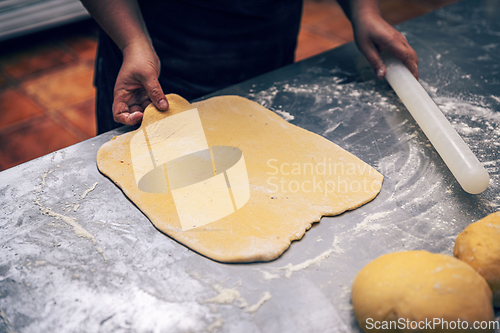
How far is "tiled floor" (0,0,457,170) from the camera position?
2.55m

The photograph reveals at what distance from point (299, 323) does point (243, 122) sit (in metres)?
0.69

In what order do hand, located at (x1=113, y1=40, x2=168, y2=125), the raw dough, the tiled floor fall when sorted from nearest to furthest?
1. the raw dough
2. hand, located at (x1=113, y1=40, x2=168, y2=125)
3. the tiled floor

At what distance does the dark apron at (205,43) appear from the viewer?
4.42 ft

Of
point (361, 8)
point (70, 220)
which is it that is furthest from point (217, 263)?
point (361, 8)

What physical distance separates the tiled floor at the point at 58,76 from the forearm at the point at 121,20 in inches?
59.9

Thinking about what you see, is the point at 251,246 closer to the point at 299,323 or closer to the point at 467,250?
the point at 299,323

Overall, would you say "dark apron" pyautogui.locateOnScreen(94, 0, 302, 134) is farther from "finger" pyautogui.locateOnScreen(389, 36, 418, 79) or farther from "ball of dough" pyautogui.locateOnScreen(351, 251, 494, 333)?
"ball of dough" pyautogui.locateOnScreen(351, 251, 494, 333)

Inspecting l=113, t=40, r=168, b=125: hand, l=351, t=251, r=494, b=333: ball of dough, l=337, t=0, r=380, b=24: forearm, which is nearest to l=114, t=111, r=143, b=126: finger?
l=113, t=40, r=168, b=125: hand

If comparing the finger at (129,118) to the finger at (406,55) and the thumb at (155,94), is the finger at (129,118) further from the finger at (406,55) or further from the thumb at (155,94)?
the finger at (406,55)

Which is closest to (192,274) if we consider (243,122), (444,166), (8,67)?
(243,122)

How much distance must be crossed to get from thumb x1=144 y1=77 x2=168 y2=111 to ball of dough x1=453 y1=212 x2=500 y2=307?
914 mm

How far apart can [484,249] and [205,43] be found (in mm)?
1182

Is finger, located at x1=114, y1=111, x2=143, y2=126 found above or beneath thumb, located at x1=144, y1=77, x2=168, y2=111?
beneath

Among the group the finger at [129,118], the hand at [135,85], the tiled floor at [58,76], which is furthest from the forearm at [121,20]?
the tiled floor at [58,76]
